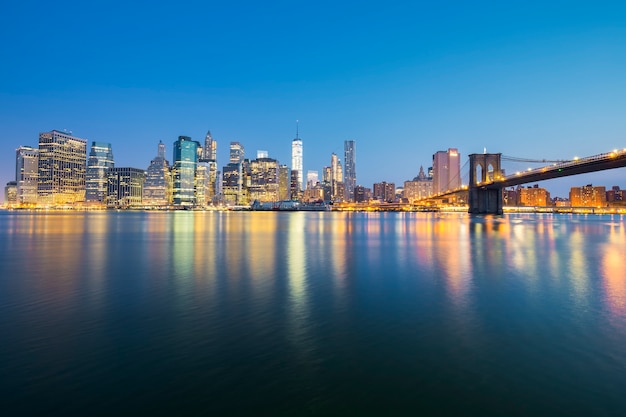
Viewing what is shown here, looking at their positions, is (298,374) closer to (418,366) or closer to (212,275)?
(418,366)

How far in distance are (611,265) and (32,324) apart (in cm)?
3110

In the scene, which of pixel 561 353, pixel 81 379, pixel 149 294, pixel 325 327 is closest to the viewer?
pixel 81 379

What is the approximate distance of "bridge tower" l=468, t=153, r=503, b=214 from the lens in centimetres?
12131

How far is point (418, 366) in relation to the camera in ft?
30.6

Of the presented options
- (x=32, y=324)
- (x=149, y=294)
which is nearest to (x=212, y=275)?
(x=149, y=294)

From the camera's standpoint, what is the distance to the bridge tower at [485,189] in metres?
121

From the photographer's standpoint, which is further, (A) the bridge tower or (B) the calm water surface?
(A) the bridge tower

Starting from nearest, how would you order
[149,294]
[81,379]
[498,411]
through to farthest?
[498,411]
[81,379]
[149,294]

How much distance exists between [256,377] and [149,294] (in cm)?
1010

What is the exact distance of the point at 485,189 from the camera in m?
119

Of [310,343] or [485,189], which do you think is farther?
[485,189]

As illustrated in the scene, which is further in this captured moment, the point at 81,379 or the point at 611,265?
the point at 611,265

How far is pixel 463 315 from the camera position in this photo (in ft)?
46.1

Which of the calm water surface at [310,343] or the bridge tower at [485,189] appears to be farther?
the bridge tower at [485,189]
